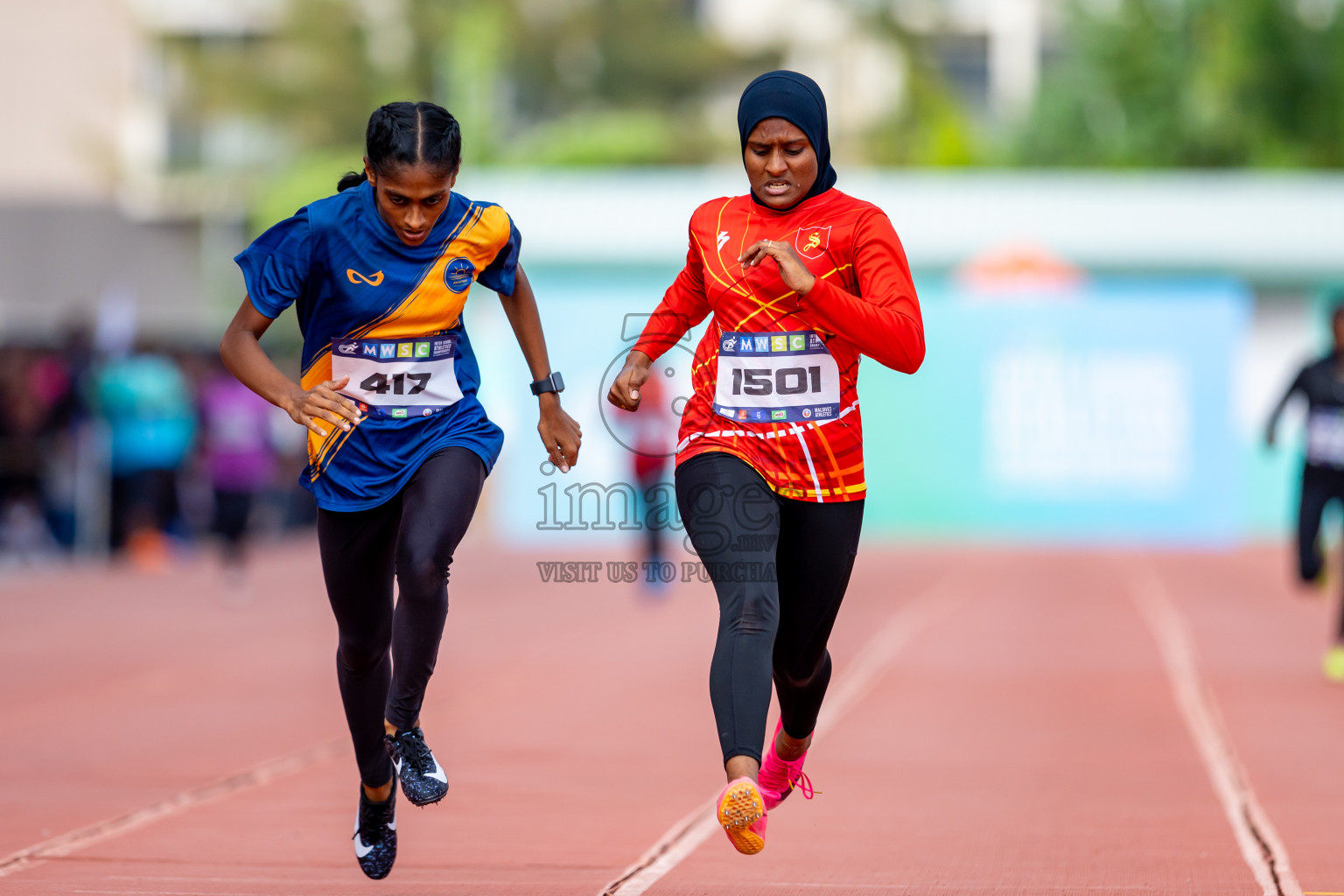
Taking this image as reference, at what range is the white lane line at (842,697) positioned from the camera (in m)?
5.93

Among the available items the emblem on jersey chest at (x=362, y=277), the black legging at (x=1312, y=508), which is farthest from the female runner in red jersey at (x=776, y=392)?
the black legging at (x=1312, y=508)

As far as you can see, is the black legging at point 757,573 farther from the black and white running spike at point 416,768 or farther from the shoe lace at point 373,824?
the shoe lace at point 373,824

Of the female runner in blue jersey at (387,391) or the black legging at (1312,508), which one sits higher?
the female runner in blue jersey at (387,391)

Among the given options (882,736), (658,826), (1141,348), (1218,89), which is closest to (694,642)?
(882,736)

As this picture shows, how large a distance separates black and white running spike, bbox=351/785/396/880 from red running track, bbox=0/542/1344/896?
0.18 metres

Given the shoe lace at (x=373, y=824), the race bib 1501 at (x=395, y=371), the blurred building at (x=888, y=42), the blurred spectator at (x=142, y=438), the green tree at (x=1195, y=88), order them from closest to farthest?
the race bib 1501 at (x=395, y=371) < the shoe lace at (x=373, y=824) < the blurred spectator at (x=142, y=438) < the green tree at (x=1195, y=88) < the blurred building at (x=888, y=42)

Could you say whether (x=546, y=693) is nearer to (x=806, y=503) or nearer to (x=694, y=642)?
(x=694, y=642)

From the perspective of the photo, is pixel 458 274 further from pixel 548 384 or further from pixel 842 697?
pixel 842 697

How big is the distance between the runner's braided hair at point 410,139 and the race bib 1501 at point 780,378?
92cm

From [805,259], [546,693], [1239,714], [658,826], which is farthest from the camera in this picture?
[546,693]

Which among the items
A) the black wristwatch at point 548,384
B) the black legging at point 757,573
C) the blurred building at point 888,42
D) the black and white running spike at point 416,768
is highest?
the blurred building at point 888,42

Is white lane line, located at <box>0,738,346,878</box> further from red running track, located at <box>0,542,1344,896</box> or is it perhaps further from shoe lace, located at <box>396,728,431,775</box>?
shoe lace, located at <box>396,728,431,775</box>

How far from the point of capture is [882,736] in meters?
9.09

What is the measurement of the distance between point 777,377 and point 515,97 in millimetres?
52245
